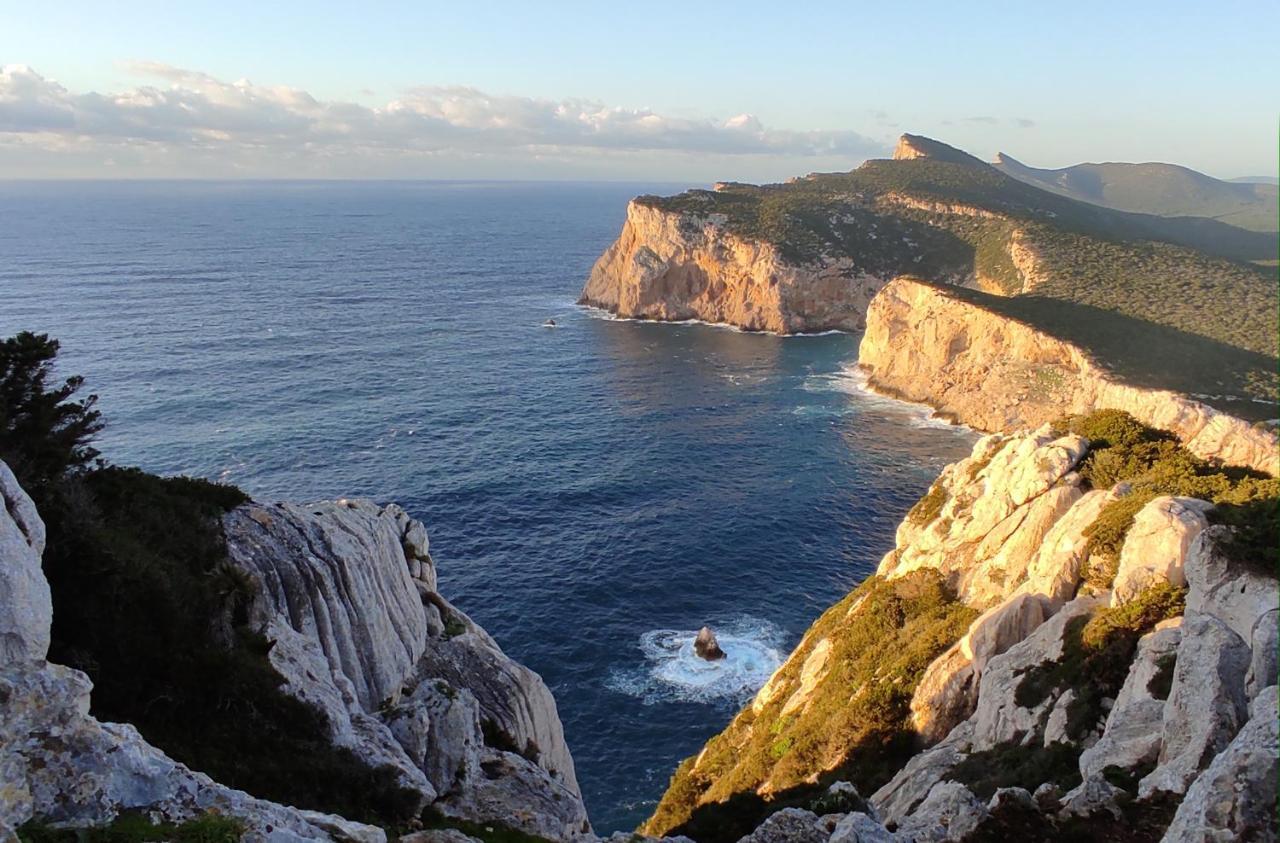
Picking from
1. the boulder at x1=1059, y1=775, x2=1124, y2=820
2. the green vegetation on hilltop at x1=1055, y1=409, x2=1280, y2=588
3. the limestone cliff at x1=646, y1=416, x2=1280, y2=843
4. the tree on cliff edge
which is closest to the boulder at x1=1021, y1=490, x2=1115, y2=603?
the limestone cliff at x1=646, y1=416, x2=1280, y2=843

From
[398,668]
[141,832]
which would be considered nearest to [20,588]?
[141,832]

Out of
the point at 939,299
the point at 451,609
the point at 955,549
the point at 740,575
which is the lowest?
the point at 740,575

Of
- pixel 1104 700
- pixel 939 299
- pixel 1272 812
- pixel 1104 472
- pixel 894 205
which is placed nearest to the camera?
pixel 1272 812

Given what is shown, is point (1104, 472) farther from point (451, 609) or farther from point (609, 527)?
point (609, 527)

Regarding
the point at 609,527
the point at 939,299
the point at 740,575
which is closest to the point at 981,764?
the point at 740,575

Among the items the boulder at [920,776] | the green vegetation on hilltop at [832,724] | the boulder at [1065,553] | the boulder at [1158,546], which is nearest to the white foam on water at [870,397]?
the green vegetation on hilltop at [832,724]

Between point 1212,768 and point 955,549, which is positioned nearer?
point 1212,768

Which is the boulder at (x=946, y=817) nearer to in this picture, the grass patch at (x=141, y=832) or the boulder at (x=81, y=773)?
the boulder at (x=81, y=773)
